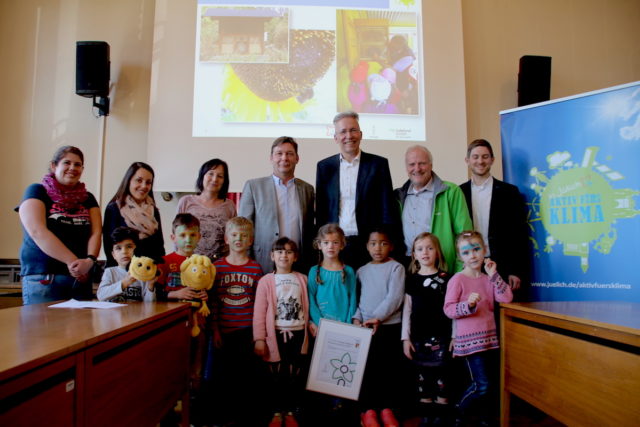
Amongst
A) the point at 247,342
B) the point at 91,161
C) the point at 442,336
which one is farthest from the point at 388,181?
the point at 91,161

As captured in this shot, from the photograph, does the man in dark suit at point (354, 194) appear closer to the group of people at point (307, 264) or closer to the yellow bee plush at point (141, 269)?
the group of people at point (307, 264)

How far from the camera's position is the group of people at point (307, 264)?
82.8 inches

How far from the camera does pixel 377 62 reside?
3.92m

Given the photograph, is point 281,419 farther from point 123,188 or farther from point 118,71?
point 118,71

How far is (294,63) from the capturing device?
3.87 metres

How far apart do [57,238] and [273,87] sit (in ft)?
7.75

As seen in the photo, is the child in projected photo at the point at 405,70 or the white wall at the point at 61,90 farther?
the white wall at the point at 61,90

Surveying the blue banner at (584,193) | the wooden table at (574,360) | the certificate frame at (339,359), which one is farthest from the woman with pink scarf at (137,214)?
the blue banner at (584,193)

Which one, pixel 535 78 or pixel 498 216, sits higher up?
pixel 535 78

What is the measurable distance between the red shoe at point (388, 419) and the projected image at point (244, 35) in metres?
3.15

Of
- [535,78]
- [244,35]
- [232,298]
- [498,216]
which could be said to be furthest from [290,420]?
[535,78]

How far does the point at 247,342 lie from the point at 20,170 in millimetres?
3407

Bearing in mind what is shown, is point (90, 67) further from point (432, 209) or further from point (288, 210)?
point (432, 209)

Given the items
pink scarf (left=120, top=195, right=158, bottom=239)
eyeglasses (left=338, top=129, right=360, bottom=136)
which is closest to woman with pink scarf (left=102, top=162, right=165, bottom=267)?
pink scarf (left=120, top=195, right=158, bottom=239)
